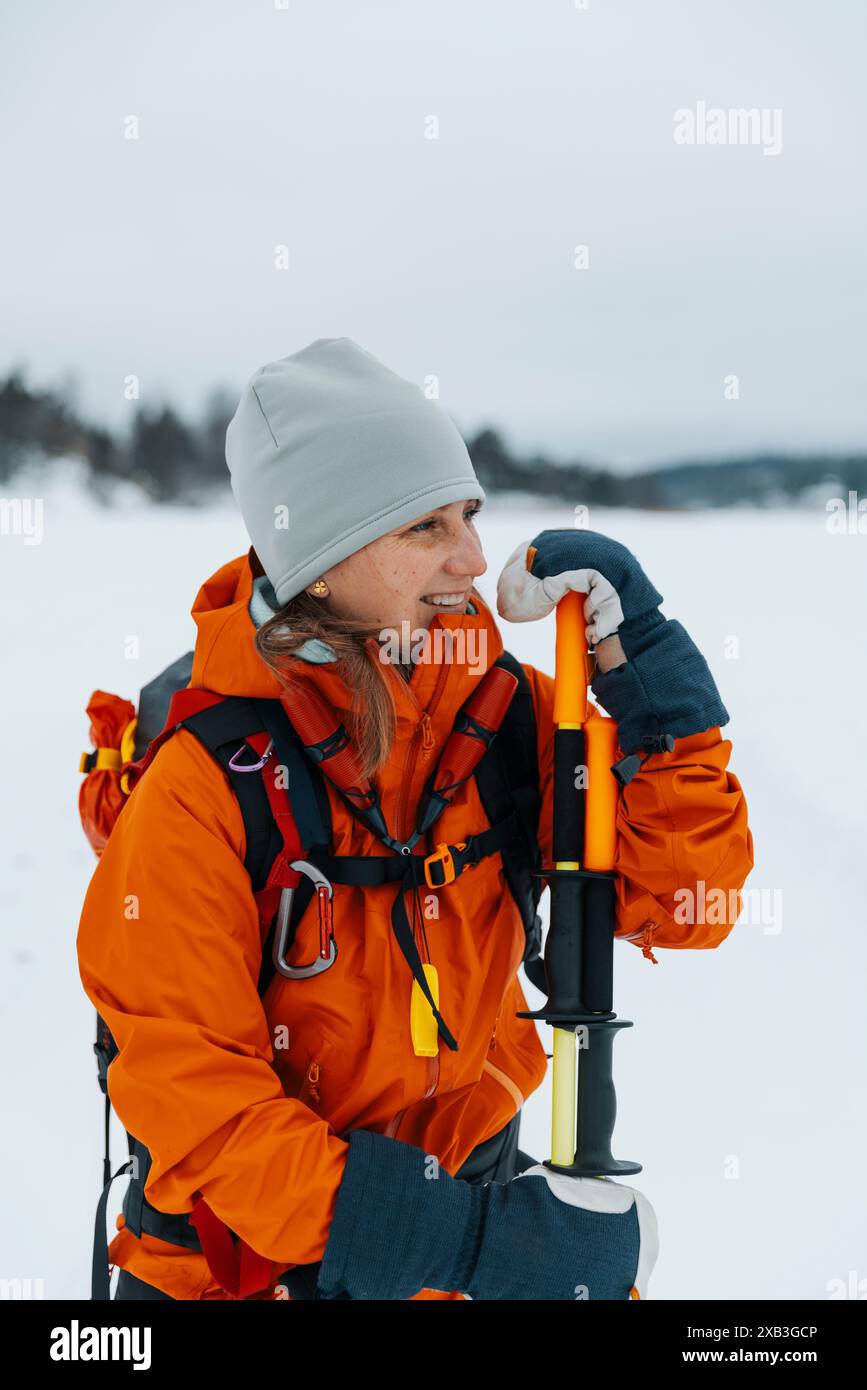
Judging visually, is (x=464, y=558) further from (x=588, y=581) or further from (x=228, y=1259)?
(x=228, y=1259)

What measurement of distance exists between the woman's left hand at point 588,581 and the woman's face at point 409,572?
8cm

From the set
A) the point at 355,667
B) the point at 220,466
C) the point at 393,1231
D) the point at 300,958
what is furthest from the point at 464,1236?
the point at 220,466

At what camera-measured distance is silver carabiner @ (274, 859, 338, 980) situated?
4.67 ft

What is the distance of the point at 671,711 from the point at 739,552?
19.2 ft

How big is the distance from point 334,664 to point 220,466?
297 inches

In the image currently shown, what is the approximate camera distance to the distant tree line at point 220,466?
8.44m

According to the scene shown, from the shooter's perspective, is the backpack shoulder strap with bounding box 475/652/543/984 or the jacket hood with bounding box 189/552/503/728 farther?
the backpack shoulder strap with bounding box 475/652/543/984

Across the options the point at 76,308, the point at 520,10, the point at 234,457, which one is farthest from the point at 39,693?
the point at 520,10

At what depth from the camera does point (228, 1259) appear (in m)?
1.44

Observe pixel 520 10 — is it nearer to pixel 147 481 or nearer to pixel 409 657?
pixel 147 481

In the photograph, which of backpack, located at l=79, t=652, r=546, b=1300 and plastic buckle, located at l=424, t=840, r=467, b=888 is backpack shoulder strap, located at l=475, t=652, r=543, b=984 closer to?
backpack, located at l=79, t=652, r=546, b=1300

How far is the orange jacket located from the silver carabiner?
22 millimetres
